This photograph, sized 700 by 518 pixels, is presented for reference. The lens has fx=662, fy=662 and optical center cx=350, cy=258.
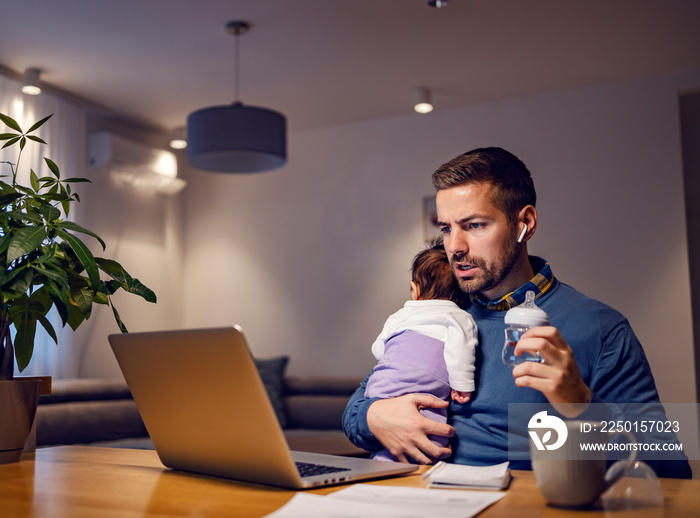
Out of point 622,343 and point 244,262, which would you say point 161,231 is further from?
point 622,343

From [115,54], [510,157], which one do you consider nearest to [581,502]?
[510,157]

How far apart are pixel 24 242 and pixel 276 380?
3461mm

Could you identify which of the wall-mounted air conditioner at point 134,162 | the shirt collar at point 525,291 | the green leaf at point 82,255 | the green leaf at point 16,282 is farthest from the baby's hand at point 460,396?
the wall-mounted air conditioner at point 134,162

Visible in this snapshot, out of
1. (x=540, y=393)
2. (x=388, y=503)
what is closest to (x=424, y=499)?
(x=388, y=503)

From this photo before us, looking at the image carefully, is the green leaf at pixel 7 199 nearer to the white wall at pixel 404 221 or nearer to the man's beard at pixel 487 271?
the man's beard at pixel 487 271

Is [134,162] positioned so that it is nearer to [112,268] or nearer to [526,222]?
[112,268]

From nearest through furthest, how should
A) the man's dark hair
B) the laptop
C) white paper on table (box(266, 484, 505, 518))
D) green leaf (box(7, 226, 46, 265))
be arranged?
white paper on table (box(266, 484, 505, 518)) → the laptop → green leaf (box(7, 226, 46, 265)) → the man's dark hair

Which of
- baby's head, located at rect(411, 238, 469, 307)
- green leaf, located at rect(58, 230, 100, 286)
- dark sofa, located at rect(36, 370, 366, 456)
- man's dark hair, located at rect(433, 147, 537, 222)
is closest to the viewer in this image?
green leaf, located at rect(58, 230, 100, 286)

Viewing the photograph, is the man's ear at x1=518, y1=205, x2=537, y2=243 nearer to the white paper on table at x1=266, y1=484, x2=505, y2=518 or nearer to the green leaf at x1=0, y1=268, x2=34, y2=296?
the white paper on table at x1=266, y1=484, x2=505, y2=518

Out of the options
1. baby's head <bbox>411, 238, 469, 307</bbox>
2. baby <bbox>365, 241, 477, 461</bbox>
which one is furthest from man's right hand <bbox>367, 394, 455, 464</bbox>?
baby's head <bbox>411, 238, 469, 307</bbox>

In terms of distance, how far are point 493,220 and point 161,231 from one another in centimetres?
433

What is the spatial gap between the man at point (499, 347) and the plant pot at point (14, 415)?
2.26ft

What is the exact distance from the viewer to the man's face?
157 cm
